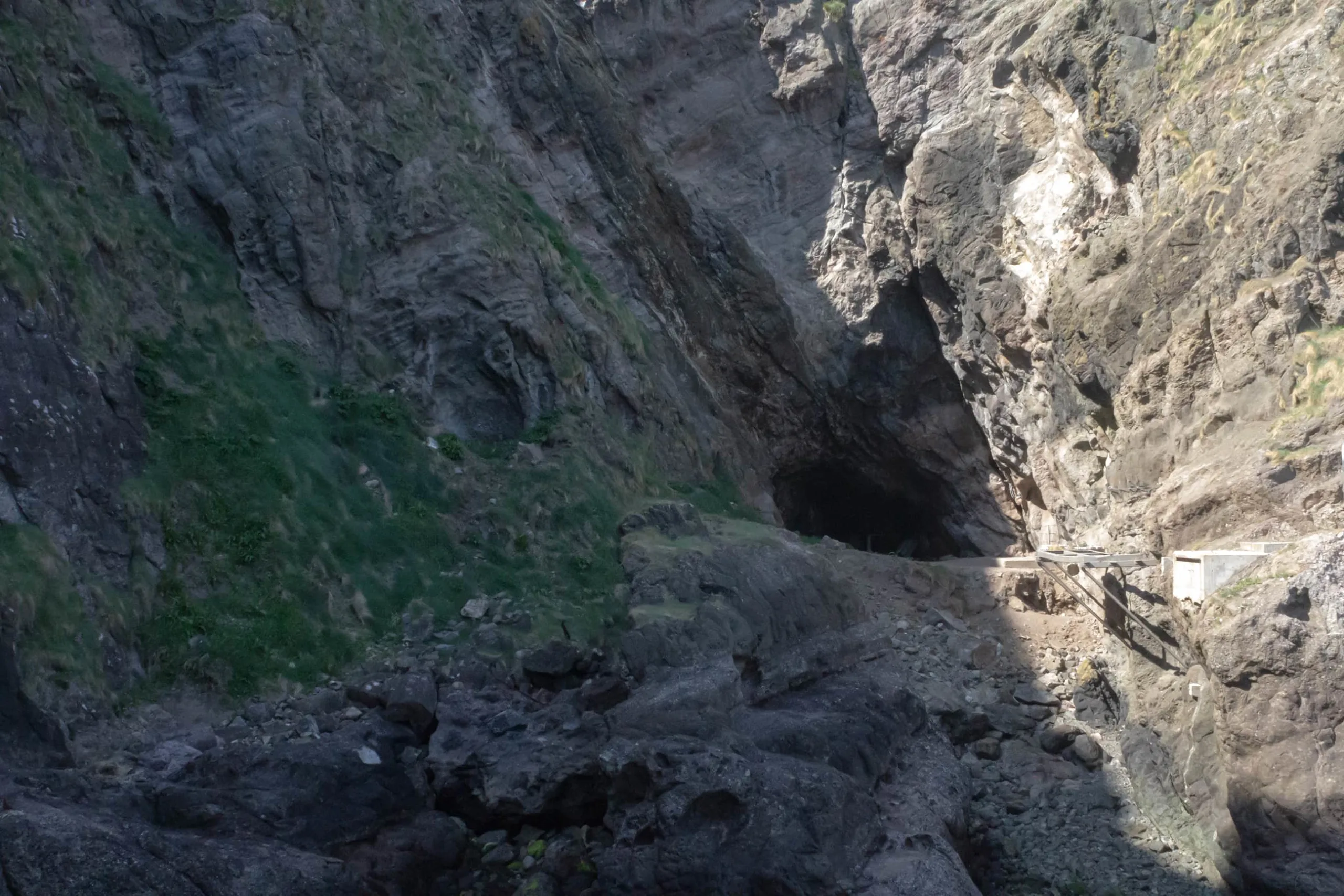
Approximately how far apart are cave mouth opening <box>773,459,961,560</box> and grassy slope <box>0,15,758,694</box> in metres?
11.0

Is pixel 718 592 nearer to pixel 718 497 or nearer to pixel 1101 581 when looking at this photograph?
pixel 1101 581

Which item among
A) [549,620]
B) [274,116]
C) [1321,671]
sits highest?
[274,116]

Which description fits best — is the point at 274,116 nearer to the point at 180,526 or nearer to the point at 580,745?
the point at 180,526

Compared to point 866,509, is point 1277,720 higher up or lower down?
lower down

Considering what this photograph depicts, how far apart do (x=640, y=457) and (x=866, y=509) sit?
38.8 ft

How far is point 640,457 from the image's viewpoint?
21.4 meters

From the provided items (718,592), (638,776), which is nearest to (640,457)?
(718,592)

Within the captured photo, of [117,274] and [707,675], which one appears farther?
[117,274]

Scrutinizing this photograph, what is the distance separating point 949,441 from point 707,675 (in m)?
15.3

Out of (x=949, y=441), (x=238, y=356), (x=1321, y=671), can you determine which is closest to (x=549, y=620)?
(x=238, y=356)

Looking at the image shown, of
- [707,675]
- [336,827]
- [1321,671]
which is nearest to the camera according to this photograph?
[336,827]

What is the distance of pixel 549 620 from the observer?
50.9 feet

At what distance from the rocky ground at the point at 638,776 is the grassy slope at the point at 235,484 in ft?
2.46

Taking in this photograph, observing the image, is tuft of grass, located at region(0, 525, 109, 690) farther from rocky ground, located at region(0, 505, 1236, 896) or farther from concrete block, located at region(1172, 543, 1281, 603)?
concrete block, located at region(1172, 543, 1281, 603)
